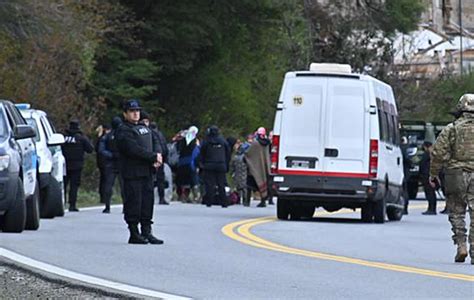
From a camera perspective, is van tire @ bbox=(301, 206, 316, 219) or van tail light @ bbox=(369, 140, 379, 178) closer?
van tail light @ bbox=(369, 140, 379, 178)

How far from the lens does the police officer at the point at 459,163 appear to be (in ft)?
53.3

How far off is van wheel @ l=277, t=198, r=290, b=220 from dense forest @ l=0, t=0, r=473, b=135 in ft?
35.6

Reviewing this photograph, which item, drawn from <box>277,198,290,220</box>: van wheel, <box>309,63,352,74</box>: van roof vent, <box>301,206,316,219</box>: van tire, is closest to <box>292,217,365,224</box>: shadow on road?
<box>301,206,316,219</box>: van tire

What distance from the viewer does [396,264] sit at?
636 inches

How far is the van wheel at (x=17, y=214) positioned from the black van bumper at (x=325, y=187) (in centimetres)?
726

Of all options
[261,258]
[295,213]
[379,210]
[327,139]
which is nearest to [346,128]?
[327,139]

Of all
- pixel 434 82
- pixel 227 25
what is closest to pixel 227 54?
pixel 227 25

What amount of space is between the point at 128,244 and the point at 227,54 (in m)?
36.1

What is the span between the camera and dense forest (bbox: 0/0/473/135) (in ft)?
122

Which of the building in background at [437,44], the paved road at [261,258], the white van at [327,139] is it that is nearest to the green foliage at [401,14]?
the building in background at [437,44]

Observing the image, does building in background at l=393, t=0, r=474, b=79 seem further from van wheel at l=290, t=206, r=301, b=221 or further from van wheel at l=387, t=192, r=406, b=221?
van wheel at l=290, t=206, r=301, b=221

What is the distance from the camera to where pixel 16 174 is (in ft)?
60.5

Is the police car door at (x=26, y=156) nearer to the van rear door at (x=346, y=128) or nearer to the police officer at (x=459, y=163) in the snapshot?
the police officer at (x=459, y=163)

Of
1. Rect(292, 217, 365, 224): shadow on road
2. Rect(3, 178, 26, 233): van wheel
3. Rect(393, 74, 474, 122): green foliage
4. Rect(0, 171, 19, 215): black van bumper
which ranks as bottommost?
Rect(292, 217, 365, 224): shadow on road
